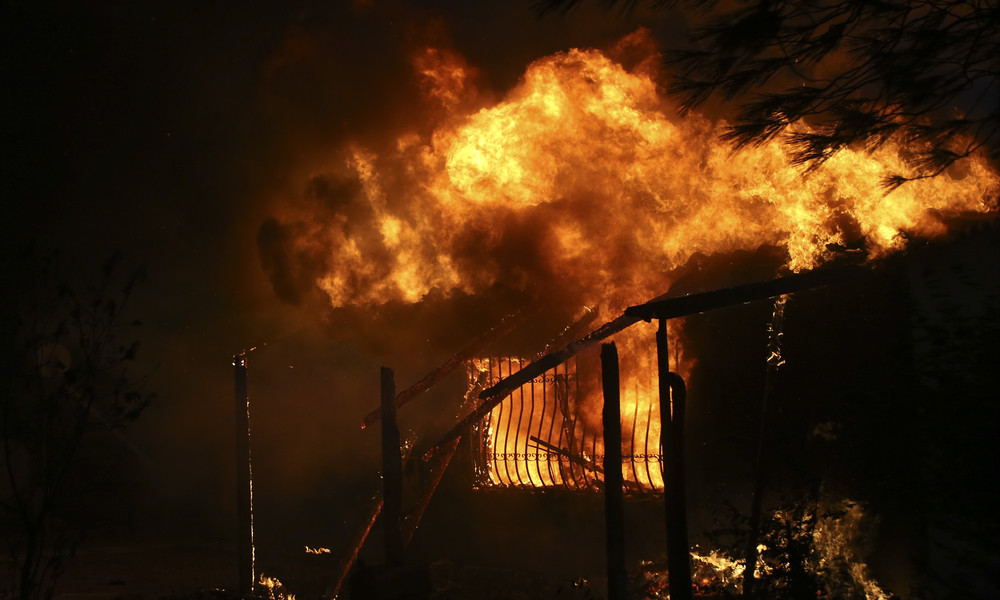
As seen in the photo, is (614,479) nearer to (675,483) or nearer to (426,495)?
(675,483)

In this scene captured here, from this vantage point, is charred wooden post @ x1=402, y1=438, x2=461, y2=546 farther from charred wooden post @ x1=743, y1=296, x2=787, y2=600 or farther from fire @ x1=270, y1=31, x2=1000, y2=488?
charred wooden post @ x1=743, y1=296, x2=787, y2=600

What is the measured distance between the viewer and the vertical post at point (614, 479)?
5352 mm

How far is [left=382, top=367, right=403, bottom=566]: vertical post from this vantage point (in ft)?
20.6

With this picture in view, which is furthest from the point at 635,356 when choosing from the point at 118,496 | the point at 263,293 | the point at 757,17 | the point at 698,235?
the point at 118,496

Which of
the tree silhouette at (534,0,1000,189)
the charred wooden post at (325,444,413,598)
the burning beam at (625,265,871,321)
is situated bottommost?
the charred wooden post at (325,444,413,598)

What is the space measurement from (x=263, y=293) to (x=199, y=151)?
2660 mm

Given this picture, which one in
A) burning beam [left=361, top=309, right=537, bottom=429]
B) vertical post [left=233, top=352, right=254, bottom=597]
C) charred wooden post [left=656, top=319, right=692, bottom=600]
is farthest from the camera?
burning beam [left=361, top=309, right=537, bottom=429]

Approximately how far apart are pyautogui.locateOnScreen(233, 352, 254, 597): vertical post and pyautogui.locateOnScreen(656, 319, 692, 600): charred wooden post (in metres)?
5.07

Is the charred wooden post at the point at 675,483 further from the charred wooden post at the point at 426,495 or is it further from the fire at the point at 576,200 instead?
the charred wooden post at the point at 426,495

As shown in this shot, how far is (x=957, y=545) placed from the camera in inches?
189

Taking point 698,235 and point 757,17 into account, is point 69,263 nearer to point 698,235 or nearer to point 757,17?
point 698,235

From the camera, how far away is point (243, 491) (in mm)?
8508

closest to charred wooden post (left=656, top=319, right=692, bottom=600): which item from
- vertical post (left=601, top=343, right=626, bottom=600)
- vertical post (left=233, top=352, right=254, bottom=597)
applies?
vertical post (left=601, top=343, right=626, bottom=600)

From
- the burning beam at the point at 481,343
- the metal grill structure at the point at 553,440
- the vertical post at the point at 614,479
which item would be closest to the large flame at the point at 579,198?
the burning beam at the point at 481,343
